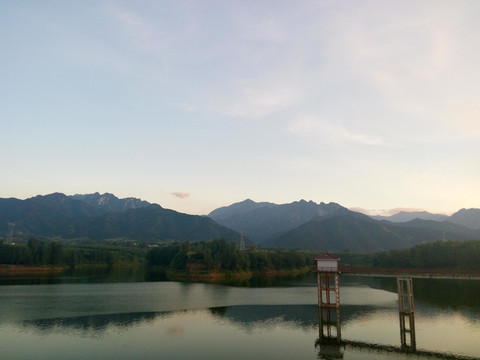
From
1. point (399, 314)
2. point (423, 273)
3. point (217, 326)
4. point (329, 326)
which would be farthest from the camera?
point (423, 273)

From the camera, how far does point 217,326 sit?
209 ft

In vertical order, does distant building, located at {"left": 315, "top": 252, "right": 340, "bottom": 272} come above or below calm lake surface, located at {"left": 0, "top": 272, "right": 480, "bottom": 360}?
above

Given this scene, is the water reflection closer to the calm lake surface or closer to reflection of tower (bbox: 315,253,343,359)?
the calm lake surface

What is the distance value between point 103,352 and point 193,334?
48.7 ft

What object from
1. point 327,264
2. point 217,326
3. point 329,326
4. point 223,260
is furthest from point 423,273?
point 223,260

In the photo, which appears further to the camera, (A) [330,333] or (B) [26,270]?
(B) [26,270]

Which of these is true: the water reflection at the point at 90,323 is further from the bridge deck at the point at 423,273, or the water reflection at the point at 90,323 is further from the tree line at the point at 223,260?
the tree line at the point at 223,260

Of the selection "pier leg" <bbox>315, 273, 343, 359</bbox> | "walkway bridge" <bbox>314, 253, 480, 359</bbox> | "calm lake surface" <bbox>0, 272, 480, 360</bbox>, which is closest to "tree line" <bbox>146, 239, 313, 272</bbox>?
"calm lake surface" <bbox>0, 272, 480, 360</bbox>

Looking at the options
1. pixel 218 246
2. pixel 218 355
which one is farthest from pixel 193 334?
pixel 218 246

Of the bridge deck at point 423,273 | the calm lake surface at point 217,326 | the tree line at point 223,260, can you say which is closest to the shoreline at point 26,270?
the tree line at point 223,260

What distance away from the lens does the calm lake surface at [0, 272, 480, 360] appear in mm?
48094

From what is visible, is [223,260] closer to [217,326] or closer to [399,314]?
[217,326]

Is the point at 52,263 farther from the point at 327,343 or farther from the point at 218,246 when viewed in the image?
the point at 327,343

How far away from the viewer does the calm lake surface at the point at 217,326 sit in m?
48.1
